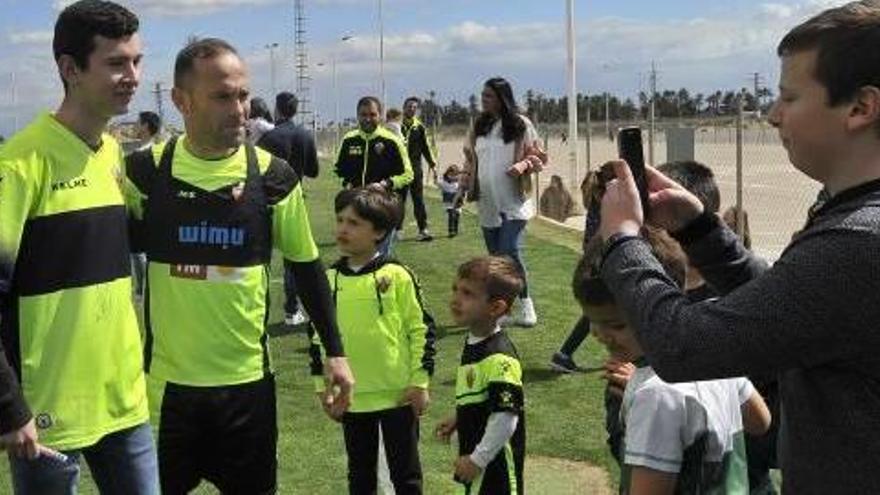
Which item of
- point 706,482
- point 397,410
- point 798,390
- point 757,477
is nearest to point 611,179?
point 798,390

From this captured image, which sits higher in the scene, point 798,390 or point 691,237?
point 691,237

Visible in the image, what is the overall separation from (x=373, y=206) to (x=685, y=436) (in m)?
2.57

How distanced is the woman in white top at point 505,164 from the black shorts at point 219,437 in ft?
17.3

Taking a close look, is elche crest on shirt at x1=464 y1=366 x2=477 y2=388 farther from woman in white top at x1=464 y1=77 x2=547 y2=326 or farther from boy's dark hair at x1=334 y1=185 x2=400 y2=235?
woman in white top at x1=464 y1=77 x2=547 y2=326

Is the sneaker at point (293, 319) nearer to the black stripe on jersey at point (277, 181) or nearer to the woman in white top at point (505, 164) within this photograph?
the woman in white top at point (505, 164)

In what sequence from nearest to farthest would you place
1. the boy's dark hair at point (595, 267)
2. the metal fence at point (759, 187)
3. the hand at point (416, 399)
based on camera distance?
the boy's dark hair at point (595, 267), the hand at point (416, 399), the metal fence at point (759, 187)

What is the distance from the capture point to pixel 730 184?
25422 mm

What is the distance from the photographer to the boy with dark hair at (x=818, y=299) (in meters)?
1.73

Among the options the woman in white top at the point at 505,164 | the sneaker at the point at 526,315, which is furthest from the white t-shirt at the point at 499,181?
the sneaker at the point at 526,315

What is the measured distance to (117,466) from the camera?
3.38 meters

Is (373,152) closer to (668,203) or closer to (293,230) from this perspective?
(293,230)

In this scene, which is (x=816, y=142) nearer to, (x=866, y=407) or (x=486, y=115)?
(x=866, y=407)

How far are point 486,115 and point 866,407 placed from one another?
7458 mm

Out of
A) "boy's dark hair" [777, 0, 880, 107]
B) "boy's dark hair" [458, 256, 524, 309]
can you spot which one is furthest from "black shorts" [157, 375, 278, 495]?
"boy's dark hair" [777, 0, 880, 107]
